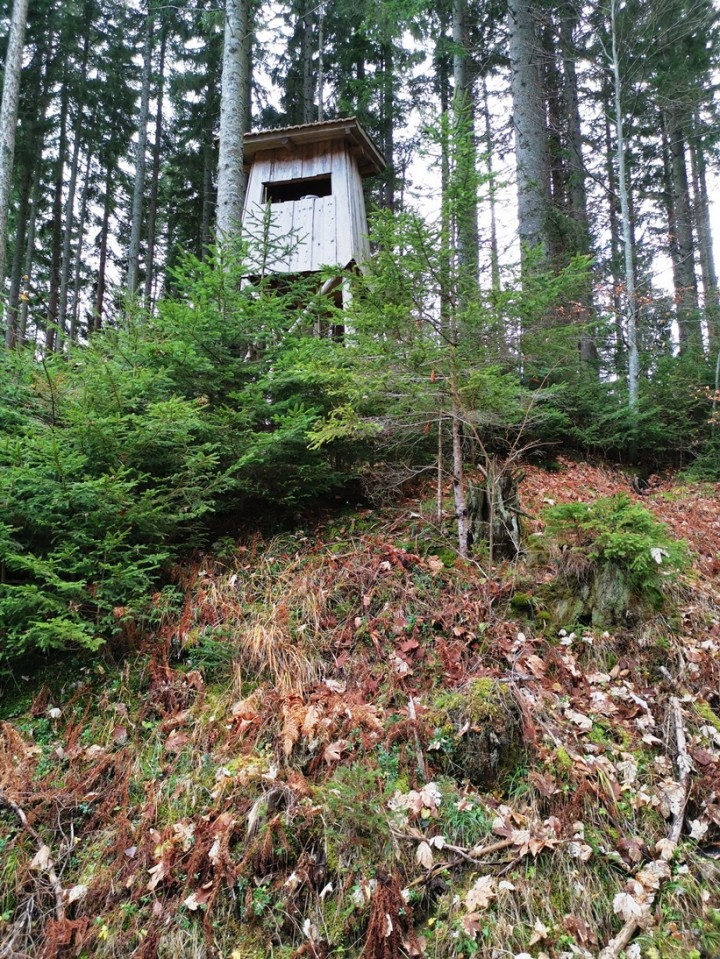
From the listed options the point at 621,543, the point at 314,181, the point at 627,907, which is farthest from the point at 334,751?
the point at 314,181

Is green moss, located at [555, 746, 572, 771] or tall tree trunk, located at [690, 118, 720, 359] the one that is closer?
green moss, located at [555, 746, 572, 771]

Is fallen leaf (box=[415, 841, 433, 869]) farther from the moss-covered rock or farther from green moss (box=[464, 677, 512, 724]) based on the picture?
green moss (box=[464, 677, 512, 724])

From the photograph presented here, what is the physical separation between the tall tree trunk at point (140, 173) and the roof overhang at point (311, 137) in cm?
627

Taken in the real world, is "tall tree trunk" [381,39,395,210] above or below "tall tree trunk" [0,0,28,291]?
above

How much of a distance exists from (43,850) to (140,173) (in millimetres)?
18223

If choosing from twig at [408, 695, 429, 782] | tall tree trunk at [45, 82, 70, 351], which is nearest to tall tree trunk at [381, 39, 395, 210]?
tall tree trunk at [45, 82, 70, 351]

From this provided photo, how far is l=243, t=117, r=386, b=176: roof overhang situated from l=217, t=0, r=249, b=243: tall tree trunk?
4.39 ft

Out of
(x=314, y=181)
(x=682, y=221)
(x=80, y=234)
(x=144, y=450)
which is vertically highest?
(x=80, y=234)

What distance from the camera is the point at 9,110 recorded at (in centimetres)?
928

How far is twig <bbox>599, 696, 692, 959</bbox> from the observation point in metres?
2.35

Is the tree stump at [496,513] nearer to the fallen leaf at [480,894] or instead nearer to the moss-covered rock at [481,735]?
the moss-covered rock at [481,735]

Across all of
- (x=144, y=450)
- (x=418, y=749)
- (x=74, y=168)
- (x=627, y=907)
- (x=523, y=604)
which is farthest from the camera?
(x=74, y=168)

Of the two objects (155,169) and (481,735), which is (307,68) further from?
(481,735)

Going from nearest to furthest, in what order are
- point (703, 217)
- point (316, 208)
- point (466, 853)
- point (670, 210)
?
point (466, 853), point (316, 208), point (670, 210), point (703, 217)
